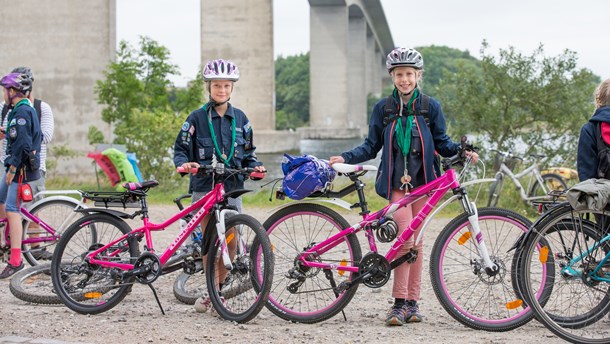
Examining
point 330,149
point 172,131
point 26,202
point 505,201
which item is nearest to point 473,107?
point 505,201

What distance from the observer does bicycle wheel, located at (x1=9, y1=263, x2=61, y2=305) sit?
664cm

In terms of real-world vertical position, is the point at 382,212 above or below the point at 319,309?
above

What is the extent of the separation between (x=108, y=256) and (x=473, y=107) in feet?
37.9

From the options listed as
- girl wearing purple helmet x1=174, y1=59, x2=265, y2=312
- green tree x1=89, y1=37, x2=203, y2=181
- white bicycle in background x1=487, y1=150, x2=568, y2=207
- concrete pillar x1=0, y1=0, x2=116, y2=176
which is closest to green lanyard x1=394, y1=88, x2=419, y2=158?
girl wearing purple helmet x1=174, y1=59, x2=265, y2=312

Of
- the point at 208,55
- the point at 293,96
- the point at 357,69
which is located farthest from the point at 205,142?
the point at 293,96

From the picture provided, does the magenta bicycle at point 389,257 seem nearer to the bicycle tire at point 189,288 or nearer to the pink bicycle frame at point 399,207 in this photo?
the pink bicycle frame at point 399,207

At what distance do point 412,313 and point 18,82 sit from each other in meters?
3.75

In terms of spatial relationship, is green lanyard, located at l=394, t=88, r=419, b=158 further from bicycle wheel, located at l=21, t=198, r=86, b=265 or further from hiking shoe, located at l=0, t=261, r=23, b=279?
hiking shoe, located at l=0, t=261, r=23, b=279

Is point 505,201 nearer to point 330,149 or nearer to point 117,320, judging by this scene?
point 117,320

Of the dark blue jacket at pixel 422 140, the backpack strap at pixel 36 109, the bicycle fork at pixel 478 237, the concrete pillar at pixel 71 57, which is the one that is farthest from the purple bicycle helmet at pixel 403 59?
the concrete pillar at pixel 71 57

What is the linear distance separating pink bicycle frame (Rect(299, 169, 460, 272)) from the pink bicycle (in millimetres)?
398

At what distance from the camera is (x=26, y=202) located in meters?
7.66

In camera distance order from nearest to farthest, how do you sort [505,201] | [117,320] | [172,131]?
[117,320]
[505,201]
[172,131]

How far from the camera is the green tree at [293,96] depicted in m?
87.8
